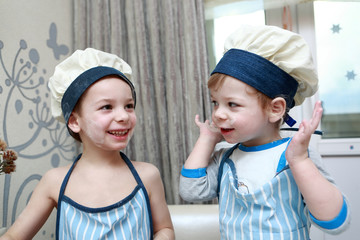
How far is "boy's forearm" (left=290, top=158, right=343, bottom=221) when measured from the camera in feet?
2.53

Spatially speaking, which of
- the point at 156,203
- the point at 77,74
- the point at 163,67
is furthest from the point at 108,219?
the point at 163,67

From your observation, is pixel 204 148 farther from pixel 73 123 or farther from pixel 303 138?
pixel 73 123

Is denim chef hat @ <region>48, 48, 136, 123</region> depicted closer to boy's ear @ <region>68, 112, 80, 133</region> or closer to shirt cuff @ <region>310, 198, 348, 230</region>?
boy's ear @ <region>68, 112, 80, 133</region>

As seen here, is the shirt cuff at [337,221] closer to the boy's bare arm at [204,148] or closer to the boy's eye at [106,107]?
the boy's bare arm at [204,148]

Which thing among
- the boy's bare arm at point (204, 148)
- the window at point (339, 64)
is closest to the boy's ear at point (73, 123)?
the boy's bare arm at point (204, 148)

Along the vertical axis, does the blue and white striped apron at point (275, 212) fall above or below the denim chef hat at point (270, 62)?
below

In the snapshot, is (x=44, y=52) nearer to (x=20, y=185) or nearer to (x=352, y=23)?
(x=20, y=185)

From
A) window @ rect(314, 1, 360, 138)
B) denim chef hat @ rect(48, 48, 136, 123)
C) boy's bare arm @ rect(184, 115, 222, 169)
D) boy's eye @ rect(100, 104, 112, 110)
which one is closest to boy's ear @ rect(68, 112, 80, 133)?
denim chef hat @ rect(48, 48, 136, 123)

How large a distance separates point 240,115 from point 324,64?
1.43 metres

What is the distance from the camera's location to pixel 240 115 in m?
0.88

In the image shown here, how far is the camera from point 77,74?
3.42 feet

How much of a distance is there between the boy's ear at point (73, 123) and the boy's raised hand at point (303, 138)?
679 millimetres

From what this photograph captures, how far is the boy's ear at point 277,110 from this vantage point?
0.90 metres

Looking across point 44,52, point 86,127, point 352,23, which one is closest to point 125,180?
point 86,127
